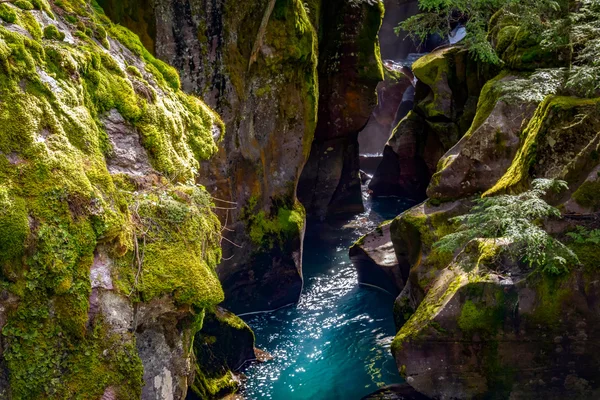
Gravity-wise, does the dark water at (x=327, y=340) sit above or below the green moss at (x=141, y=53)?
below

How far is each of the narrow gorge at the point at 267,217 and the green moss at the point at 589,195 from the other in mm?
20

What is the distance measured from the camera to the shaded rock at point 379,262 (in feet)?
46.7

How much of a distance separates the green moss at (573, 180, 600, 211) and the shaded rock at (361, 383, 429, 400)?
411 centimetres

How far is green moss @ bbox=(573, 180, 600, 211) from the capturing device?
7863 mm

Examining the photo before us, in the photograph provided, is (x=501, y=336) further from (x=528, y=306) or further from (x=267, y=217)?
(x=267, y=217)

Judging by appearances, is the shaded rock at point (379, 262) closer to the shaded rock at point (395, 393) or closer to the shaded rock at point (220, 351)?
the shaded rock at point (395, 393)

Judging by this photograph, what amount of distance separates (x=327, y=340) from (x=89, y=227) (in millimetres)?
8855

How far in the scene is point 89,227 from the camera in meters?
4.83

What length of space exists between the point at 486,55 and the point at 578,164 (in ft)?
22.0

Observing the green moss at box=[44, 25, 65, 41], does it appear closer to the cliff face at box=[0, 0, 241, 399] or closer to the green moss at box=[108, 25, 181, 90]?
the cliff face at box=[0, 0, 241, 399]

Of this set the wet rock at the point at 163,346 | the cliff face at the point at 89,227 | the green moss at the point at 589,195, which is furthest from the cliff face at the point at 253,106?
the green moss at the point at 589,195

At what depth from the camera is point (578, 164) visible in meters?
8.22

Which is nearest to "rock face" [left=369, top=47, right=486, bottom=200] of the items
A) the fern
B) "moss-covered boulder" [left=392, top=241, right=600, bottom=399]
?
the fern

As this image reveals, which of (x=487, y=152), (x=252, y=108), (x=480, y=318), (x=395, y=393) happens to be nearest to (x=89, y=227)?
(x=480, y=318)
